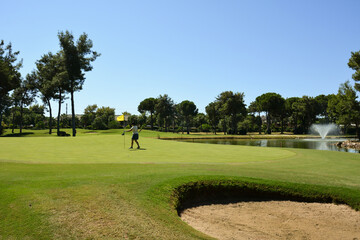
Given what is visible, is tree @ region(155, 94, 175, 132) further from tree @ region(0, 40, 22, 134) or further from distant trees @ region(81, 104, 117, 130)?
tree @ region(0, 40, 22, 134)

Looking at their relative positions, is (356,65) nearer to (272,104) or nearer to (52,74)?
(272,104)

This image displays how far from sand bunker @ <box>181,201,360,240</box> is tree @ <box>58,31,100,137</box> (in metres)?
49.8

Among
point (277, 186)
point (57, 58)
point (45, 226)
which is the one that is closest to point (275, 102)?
point (57, 58)

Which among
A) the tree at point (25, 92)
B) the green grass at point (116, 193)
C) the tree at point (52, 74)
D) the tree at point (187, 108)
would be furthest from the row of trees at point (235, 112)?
the green grass at point (116, 193)

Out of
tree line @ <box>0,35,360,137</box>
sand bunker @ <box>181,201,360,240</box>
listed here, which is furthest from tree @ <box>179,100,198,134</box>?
sand bunker @ <box>181,201,360,240</box>

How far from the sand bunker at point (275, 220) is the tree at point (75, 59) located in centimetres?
4981

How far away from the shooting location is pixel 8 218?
5680mm

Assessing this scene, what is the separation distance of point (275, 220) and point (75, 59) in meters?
54.4

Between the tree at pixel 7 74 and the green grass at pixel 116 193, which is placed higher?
the tree at pixel 7 74

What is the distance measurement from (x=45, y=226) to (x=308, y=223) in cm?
753

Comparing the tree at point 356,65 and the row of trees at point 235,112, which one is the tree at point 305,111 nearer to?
the row of trees at point 235,112

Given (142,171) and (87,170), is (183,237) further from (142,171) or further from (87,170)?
(87,170)

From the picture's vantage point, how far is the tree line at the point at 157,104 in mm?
53312

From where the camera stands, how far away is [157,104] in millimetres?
112438
